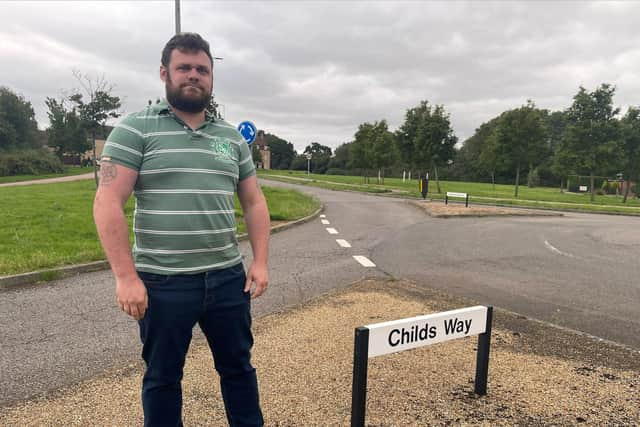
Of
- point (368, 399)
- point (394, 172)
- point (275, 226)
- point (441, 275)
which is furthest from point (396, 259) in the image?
point (394, 172)

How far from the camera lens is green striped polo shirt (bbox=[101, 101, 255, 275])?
69.8 inches

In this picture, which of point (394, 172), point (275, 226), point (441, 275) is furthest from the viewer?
point (394, 172)

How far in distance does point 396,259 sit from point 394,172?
70.2 meters

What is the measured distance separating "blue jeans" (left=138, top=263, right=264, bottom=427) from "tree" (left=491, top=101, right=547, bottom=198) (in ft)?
89.8

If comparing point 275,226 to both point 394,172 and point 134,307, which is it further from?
point 394,172

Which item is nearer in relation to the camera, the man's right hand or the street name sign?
the man's right hand

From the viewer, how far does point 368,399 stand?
2781 millimetres

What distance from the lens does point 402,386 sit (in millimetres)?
2949

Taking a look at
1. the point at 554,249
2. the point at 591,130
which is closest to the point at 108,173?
the point at 554,249

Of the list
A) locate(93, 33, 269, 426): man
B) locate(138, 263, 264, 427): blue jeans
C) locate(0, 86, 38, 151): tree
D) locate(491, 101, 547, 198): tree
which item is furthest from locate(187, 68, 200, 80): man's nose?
locate(0, 86, 38, 151): tree

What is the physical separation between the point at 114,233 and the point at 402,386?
2.21 meters

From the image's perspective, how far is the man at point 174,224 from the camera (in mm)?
1727

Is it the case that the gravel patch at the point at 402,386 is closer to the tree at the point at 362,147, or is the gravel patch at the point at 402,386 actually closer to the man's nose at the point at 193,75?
the man's nose at the point at 193,75

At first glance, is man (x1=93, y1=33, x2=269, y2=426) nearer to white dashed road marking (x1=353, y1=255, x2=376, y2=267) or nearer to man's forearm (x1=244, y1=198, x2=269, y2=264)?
man's forearm (x1=244, y1=198, x2=269, y2=264)
